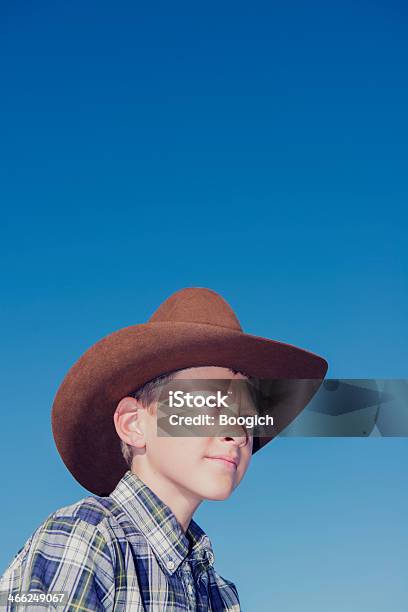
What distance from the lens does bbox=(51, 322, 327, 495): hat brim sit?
3.07 metres

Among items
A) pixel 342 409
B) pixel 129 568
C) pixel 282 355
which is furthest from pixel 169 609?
pixel 342 409

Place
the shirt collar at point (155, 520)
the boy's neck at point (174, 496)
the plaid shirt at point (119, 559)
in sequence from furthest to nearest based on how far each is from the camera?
the boy's neck at point (174, 496) < the shirt collar at point (155, 520) < the plaid shirt at point (119, 559)

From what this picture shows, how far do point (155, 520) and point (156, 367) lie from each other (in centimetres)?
60

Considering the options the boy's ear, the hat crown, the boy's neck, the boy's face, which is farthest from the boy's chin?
the hat crown

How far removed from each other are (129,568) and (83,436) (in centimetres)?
82

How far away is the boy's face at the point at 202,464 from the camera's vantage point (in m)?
2.93

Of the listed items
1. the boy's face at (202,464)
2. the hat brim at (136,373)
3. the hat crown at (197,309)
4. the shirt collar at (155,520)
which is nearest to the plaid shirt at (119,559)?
the shirt collar at (155,520)

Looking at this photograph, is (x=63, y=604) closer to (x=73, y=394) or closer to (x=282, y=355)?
(x=73, y=394)

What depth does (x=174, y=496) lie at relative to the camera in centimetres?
303

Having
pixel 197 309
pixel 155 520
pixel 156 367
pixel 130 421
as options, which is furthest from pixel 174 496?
pixel 197 309

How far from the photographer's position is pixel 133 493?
2990mm

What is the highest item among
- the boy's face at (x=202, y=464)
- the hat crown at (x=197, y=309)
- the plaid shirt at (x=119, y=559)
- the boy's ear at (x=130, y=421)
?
the hat crown at (x=197, y=309)

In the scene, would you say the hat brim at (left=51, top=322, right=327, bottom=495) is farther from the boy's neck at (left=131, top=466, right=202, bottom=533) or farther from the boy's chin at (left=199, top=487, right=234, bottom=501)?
the boy's chin at (left=199, top=487, right=234, bottom=501)

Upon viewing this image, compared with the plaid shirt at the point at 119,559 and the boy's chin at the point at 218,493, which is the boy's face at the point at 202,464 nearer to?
the boy's chin at the point at 218,493
